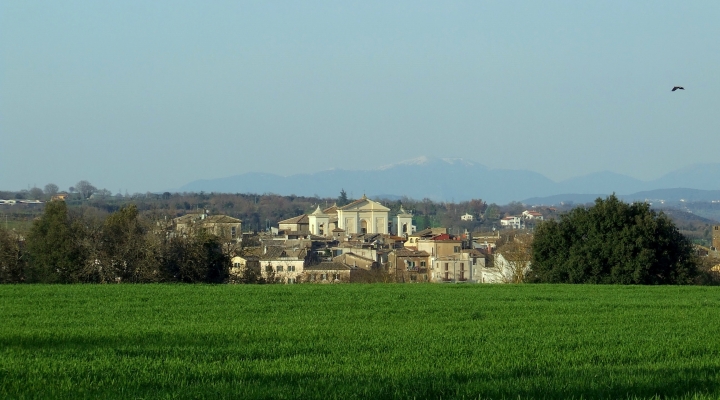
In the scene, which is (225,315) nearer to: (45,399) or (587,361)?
(587,361)

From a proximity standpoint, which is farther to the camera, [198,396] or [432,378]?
[432,378]

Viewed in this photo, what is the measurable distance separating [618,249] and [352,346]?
30557mm

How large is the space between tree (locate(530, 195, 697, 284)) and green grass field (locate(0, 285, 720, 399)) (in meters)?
15.3

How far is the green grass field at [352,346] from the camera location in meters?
9.66

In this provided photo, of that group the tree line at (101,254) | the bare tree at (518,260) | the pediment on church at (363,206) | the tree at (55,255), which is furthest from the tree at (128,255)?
the pediment on church at (363,206)

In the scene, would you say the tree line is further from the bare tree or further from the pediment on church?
the pediment on church

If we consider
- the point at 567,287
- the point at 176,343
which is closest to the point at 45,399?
the point at 176,343

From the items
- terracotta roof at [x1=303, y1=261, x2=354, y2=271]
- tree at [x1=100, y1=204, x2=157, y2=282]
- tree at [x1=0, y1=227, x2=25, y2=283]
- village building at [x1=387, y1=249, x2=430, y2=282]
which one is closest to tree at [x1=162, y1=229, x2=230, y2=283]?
tree at [x1=100, y1=204, x2=157, y2=282]

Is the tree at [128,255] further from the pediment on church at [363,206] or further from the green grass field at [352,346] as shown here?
the pediment on church at [363,206]

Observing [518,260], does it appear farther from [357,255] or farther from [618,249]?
[357,255]

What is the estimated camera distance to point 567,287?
3306 centimetres

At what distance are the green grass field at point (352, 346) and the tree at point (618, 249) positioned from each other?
1529 cm

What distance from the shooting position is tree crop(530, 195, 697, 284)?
4147 centimetres

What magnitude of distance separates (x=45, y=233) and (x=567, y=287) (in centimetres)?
2648
